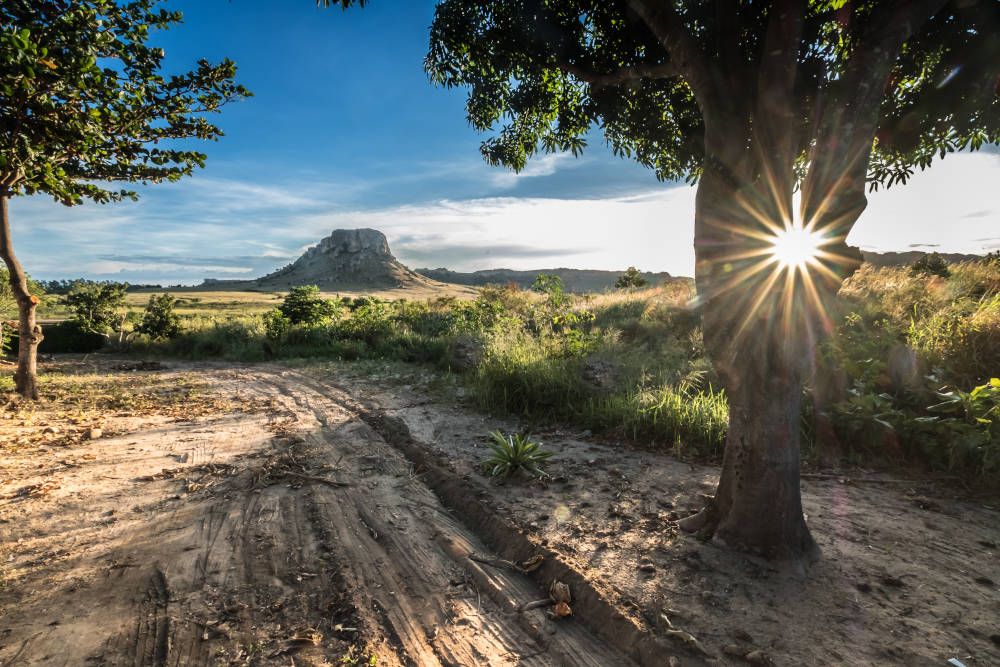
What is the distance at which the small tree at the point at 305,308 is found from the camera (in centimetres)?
1978

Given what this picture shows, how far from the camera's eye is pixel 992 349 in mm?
5562

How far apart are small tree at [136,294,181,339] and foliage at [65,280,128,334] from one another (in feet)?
3.36

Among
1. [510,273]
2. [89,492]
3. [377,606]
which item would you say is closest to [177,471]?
[89,492]

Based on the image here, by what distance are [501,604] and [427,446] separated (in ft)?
10.3

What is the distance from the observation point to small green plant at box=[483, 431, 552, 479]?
15.7 feet

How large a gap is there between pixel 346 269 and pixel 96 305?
4694 inches

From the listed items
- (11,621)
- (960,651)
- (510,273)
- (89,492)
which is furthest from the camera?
(510,273)

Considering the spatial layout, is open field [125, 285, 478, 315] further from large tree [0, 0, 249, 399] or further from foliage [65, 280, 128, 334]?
large tree [0, 0, 249, 399]

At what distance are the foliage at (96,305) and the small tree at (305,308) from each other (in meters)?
6.54

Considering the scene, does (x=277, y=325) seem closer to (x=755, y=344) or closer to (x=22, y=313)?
(x=22, y=313)

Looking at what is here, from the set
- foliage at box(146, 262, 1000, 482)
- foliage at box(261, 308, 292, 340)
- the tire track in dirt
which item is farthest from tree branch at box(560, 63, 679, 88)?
foliage at box(261, 308, 292, 340)

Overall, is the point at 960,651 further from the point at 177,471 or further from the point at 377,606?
the point at 177,471

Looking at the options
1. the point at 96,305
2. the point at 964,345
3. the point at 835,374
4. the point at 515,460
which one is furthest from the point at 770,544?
the point at 96,305

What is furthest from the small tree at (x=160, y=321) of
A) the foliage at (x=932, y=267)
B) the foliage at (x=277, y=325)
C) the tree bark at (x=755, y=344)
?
the foliage at (x=932, y=267)
